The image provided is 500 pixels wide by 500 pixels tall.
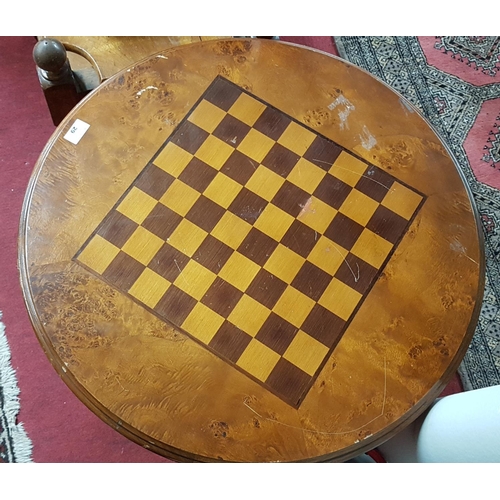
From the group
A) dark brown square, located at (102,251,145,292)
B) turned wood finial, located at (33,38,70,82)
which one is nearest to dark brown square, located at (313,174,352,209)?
dark brown square, located at (102,251,145,292)

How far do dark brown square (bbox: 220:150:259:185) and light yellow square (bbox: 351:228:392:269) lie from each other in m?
0.29

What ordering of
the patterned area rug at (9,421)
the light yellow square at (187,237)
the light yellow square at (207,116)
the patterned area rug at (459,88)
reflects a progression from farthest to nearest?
the patterned area rug at (459,88), the patterned area rug at (9,421), the light yellow square at (207,116), the light yellow square at (187,237)

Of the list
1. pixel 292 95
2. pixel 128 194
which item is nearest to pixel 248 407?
pixel 128 194

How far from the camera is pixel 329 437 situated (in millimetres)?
1102

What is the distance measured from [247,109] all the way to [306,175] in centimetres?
22

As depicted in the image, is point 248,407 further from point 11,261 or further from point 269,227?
point 11,261

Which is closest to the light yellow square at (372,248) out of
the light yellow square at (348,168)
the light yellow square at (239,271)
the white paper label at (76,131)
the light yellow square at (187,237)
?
the light yellow square at (348,168)

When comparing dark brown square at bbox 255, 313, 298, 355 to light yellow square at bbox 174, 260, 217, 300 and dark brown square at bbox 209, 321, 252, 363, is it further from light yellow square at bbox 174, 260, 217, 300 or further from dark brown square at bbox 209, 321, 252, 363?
light yellow square at bbox 174, 260, 217, 300

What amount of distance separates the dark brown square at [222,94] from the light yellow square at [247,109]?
0.04 feet

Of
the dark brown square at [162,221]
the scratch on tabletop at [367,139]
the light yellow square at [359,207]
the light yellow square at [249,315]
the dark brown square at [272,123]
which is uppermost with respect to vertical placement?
the scratch on tabletop at [367,139]

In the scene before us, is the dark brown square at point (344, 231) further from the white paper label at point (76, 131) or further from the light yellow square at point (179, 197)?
the white paper label at point (76, 131)

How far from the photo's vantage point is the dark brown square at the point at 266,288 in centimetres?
119

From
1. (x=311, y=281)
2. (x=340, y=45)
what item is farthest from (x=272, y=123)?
(x=340, y=45)
